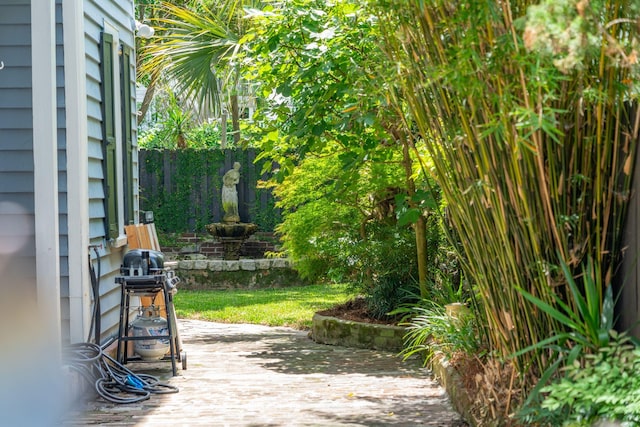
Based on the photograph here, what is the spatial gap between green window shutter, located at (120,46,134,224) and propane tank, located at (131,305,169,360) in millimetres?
1247

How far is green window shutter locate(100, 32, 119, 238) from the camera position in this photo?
6.82 metres

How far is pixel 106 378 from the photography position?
235 inches

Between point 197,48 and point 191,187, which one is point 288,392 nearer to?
point 197,48

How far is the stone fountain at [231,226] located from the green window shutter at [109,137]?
7934 mm

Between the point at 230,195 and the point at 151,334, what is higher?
the point at 230,195

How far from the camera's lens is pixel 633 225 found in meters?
3.90

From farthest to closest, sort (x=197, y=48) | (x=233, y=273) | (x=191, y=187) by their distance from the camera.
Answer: (x=191, y=187) → (x=233, y=273) → (x=197, y=48)

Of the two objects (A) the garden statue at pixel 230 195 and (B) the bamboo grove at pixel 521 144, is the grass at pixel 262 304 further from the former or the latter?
(B) the bamboo grove at pixel 521 144

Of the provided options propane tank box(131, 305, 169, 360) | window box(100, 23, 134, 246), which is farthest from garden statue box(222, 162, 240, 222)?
propane tank box(131, 305, 169, 360)

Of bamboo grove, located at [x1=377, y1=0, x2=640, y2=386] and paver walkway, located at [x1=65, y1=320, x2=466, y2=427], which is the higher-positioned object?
bamboo grove, located at [x1=377, y1=0, x2=640, y2=386]

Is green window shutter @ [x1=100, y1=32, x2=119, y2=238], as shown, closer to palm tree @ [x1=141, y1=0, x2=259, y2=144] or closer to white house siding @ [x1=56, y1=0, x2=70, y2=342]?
white house siding @ [x1=56, y1=0, x2=70, y2=342]

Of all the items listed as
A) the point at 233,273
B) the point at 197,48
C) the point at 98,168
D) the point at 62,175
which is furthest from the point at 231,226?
the point at 62,175

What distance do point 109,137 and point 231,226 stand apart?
8.25 meters

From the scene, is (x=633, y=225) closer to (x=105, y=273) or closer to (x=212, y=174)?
(x=105, y=273)
